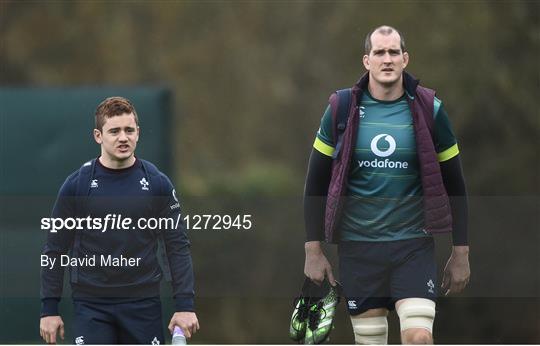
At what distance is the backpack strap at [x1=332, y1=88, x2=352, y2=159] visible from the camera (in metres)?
6.93

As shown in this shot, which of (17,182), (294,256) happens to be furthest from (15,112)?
(294,256)

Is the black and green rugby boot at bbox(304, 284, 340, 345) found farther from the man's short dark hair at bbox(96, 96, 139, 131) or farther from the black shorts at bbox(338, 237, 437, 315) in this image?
the man's short dark hair at bbox(96, 96, 139, 131)

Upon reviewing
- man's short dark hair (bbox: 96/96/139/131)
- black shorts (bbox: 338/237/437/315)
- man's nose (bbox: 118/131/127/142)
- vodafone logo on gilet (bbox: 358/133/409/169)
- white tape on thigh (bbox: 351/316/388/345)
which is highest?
man's short dark hair (bbox: 96/96/139/131)

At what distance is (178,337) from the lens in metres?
7.04

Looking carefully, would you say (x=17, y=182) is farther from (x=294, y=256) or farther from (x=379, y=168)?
(x=294, y=256)

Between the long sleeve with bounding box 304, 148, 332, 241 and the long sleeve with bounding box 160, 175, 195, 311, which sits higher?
the long sleeve with bounding box 304, 148, 332, 241

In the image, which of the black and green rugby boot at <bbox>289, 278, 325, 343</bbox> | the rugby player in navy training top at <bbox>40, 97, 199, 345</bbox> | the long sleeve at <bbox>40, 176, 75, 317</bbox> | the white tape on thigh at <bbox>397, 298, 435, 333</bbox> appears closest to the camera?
the white tape on thigh at <bbox>397, 298, 435, 333</bbox>

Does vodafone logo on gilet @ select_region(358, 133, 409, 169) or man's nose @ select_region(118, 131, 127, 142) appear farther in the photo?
man's nose @ select_region(118, 131, 127, 142)

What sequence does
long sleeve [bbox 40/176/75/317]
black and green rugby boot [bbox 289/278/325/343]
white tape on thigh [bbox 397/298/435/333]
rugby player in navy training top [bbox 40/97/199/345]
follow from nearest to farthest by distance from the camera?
white tape on thigh [bbox 397/298/435/333]
rugby player in navy training top [bbox 40/97/199/345]
long sleeve [bbox 40/176/75/317]
black and green rugby boot [bbox 289/278/325/343]

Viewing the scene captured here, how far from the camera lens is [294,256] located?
1577 centimetres

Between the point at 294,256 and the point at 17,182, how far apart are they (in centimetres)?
628

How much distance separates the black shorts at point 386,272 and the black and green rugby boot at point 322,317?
0.33 ft

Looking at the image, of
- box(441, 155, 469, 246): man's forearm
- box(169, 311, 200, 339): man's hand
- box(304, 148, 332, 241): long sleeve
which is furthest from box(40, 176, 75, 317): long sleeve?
box(441, 155, 469, 246): man's forearm

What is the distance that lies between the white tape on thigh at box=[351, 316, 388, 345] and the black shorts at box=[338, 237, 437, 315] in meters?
0.06
